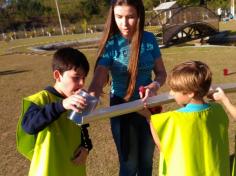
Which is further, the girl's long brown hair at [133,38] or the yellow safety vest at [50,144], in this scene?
the girl's long brown hair at [133,38]

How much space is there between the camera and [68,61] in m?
2.51

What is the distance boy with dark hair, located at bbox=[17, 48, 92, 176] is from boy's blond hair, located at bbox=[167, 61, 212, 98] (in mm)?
611

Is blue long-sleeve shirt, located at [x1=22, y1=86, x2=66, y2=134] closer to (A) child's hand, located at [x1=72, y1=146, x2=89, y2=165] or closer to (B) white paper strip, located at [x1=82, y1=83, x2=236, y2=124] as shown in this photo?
(B) white paper strip, located at [x1=82, y1=83, x2=236, y2=124]

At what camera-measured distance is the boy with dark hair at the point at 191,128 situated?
248 centimetres

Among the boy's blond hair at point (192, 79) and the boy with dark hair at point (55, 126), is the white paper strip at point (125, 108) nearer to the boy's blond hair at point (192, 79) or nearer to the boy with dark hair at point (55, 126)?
the boy's blond hair at point (192, 79)

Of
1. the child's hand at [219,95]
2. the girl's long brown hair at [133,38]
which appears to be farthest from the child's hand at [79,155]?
the child's hand at [219,95]

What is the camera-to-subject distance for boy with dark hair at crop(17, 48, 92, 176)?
2.44 meters

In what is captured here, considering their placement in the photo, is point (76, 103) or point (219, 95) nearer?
point (76, 103)

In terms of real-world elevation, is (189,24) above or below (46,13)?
below

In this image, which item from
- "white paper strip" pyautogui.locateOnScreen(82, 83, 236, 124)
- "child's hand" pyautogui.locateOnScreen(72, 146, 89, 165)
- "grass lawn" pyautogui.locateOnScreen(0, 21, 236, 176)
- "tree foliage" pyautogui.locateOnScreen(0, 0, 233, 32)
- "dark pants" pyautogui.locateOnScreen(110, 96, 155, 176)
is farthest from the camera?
"tree foliage" pyautogui.locateOnScreen(0, 0, 233, 32)

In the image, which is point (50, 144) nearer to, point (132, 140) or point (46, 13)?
point (132, 140)

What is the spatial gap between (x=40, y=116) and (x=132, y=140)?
107 cm

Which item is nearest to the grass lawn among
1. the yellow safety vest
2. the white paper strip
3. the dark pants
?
the dark pants

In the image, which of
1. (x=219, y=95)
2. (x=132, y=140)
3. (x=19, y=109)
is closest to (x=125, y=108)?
(x=219, y=95)
